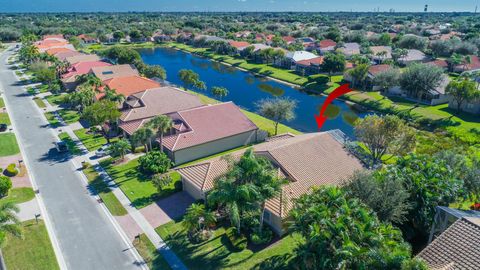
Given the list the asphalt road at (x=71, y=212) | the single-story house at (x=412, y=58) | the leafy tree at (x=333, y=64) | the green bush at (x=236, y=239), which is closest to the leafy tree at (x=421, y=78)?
the leafy tree at (x=333, y=64)

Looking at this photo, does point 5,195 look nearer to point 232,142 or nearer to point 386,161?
point 232,142

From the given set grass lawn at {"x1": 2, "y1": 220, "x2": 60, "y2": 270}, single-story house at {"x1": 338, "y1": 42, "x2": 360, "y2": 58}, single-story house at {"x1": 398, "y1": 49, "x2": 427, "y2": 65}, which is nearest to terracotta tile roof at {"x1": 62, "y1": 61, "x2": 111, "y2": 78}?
grass lawn at {"x1": 2, "y1": 220, "x2": 60, "y2": 270}

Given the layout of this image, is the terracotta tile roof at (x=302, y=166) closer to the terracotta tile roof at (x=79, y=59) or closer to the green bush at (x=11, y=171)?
the green bush at (x=11, y=171)

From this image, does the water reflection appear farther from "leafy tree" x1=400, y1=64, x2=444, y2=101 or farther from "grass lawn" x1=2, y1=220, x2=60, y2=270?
"grass lawn" x1=2, y1=220, x2=60, y2=270

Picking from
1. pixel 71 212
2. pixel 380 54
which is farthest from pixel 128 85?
pixel 380 54

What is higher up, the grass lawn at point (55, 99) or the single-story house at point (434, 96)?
the single-story house at point (434, 96)

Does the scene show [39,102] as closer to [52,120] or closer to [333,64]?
[52,120]

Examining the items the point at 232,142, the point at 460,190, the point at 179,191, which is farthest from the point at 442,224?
the point at 232,142
